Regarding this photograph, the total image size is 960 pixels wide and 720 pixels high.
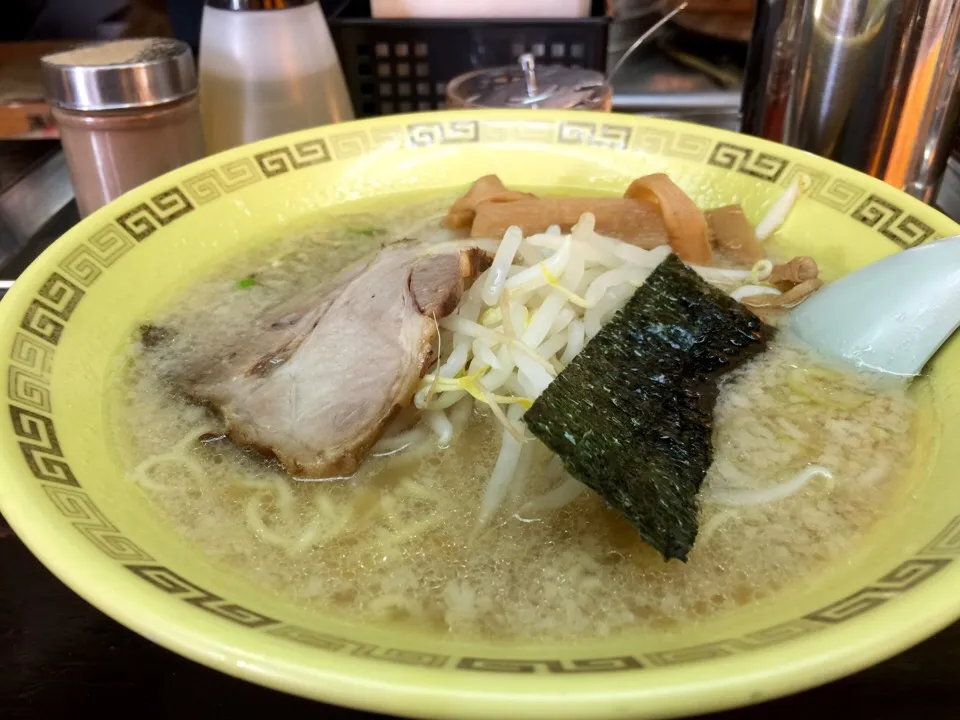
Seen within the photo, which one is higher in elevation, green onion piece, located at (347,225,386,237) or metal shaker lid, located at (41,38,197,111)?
metal shaker lid, located at (41,38,197,111)

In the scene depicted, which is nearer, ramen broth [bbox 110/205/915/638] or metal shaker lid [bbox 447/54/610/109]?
ramen broth [bbox 110/205/915/638]

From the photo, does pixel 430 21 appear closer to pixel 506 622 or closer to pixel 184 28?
pixel 184 28

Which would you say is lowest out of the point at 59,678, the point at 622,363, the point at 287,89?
the point at 59,678

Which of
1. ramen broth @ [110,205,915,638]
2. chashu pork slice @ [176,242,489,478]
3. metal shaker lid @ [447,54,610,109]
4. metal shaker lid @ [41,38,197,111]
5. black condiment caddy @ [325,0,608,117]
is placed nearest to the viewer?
ramen broth @ [110,205,915,638]

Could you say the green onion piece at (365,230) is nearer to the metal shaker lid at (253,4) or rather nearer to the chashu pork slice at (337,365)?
the chashu pork slice at (337,365)

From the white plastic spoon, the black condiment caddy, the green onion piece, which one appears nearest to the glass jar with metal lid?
the green onion piece

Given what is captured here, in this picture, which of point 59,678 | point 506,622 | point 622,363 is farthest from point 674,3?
point 59,678

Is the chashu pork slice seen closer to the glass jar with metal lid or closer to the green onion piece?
the green onion piece

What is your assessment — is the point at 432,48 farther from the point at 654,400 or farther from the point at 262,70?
the point at 654,400
